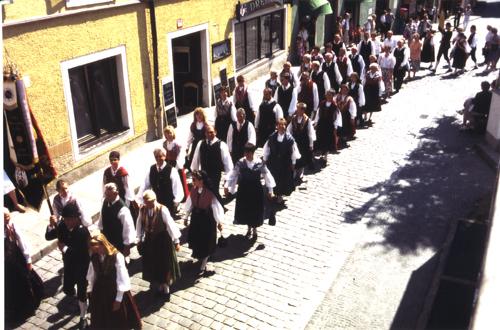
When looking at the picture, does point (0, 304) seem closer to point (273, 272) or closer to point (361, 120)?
point (273, 272)

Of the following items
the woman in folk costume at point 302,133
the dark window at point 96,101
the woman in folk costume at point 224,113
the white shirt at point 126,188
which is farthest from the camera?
the dark window at point 96,101

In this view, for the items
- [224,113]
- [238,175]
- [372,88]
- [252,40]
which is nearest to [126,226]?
[238,175]

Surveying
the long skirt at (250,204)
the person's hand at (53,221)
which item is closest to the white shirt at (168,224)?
the person's hand at (53,221)

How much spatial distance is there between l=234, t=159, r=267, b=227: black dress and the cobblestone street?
0.48 m

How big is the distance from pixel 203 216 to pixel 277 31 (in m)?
13.0

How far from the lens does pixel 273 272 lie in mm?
7680

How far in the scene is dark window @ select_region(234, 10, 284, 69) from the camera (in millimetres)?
16531

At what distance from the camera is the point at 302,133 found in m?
9.91

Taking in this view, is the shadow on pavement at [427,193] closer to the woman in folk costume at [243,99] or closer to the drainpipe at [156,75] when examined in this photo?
the woman in folk costume at [243,99]

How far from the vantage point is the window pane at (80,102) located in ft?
34.6

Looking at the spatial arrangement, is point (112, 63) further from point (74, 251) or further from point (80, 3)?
point (74, 251)

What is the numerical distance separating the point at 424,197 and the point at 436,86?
8589mm

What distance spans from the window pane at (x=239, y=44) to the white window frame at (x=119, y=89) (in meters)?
5.64

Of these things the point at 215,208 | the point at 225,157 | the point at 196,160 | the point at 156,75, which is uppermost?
the point at 156,75
